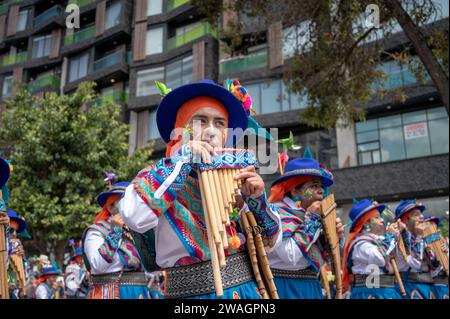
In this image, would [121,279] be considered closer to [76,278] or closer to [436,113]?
[76,278]

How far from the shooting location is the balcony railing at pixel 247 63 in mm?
21503

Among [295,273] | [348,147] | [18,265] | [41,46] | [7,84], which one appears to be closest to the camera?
[295,273]

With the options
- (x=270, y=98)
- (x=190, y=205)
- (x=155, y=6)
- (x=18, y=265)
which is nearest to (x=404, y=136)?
(x=270, y=98)

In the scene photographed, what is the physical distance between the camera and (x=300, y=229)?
13.4 ft

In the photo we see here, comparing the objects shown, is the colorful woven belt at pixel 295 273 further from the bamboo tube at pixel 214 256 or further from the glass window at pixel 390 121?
the glass window at pixel 390 121

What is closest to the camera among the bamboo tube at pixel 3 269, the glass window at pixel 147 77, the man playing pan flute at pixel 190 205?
the man playing pan flute at pixel 190 205

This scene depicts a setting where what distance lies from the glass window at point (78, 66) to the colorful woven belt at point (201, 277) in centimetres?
633

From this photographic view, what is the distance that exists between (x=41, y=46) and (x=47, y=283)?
712 centimetres

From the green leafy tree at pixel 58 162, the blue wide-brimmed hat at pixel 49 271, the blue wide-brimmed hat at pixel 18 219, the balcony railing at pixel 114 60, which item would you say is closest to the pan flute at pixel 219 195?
the blue wide-brimmed hat at pixel 18 219

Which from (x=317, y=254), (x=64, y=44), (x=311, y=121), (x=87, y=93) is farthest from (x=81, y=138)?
(x=317, y=254)

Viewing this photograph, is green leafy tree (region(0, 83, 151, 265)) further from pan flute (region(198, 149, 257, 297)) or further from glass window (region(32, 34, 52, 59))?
pan flute (region(198, 149, 257, 297))

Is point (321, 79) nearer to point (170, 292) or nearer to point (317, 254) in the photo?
point (317, 254)

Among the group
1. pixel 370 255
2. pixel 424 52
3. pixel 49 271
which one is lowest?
pixel 370 255

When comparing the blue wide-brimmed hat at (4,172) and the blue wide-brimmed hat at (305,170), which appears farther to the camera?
the blue wide-brimmed hat at (305,170)
